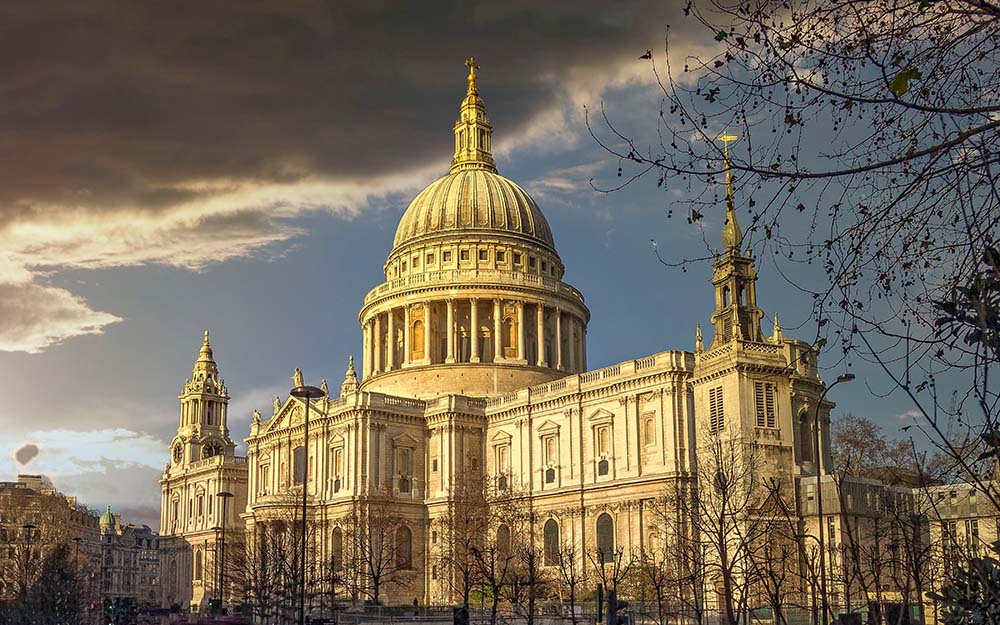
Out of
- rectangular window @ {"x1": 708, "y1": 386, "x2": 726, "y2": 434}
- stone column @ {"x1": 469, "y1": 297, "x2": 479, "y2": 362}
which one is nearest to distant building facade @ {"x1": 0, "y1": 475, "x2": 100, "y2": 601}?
stone column @ {"x1": 469, "y1": 297, "x2": 479, "y2": 362}

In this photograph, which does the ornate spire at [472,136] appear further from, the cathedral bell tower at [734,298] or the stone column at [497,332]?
the cathedral bell tower at [734,298]

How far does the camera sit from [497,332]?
99.1 metres

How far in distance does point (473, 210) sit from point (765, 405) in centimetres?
4555

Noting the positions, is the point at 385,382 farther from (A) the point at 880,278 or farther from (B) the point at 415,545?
(A) the point at 880,278

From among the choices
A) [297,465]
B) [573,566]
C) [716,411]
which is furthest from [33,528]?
[716,411]

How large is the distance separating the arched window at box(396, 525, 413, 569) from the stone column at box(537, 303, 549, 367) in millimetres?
20583

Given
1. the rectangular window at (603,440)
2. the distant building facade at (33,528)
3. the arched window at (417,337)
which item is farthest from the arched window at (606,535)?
the distant building facade at (33,528)

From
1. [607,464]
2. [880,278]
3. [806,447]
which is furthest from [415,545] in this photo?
[880,278]

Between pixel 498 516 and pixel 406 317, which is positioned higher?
→ pixel 406 317

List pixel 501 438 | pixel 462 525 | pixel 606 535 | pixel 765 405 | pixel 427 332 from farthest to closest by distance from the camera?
pixel 427 332, pixel 501 438, pixel 462 525, pixel 606 535, pixel 765 405

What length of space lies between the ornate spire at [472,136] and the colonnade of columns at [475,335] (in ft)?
63.2

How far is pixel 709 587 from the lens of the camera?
221 ft

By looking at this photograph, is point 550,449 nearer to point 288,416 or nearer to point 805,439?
point 805,439

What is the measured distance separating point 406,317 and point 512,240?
483 inches
